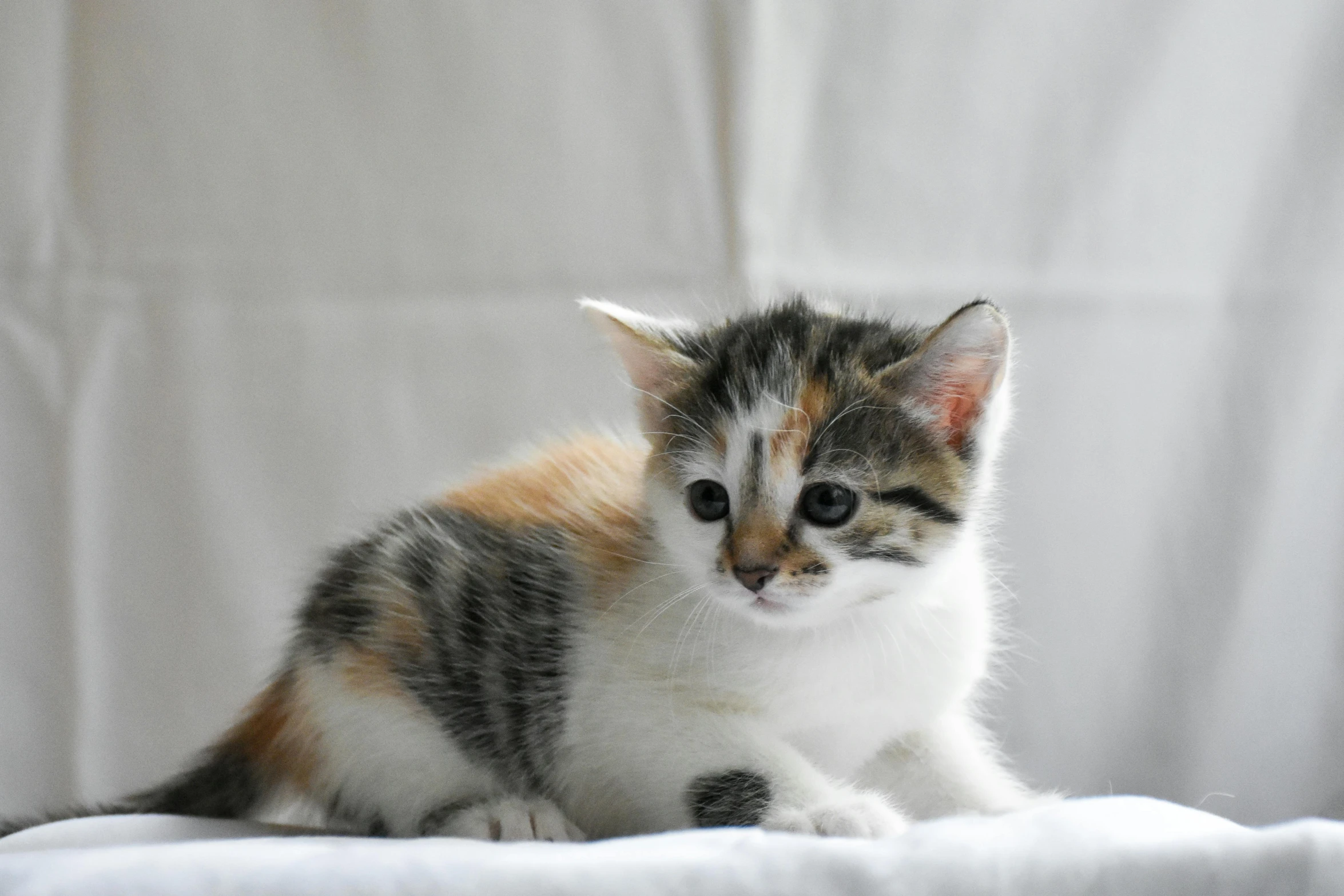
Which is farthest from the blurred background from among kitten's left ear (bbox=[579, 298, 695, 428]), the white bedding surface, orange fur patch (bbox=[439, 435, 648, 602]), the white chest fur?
the white bedding surface

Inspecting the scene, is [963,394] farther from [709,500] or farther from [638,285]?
[638,285]

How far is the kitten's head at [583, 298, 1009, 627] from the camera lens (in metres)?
0.89

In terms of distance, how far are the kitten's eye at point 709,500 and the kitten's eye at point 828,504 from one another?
70mm

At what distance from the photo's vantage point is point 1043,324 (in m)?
1.68

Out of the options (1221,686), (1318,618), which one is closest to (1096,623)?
(1221,686)

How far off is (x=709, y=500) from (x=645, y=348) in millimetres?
147

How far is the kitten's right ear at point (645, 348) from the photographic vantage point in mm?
1011

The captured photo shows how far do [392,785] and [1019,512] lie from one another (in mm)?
1035

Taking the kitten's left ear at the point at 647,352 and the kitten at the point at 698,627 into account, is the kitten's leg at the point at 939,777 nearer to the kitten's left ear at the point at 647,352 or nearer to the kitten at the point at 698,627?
the kitten at the point at 698,627

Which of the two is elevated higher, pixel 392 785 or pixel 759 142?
pixel 759 142

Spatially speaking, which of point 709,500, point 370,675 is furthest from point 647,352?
point 370,675

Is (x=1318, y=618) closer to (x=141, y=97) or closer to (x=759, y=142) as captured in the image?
(x=759, y=142)

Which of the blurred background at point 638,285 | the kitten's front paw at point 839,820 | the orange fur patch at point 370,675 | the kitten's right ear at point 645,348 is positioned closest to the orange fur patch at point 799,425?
the kitten's right ear at point 645,348

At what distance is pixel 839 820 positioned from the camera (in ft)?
2.70
